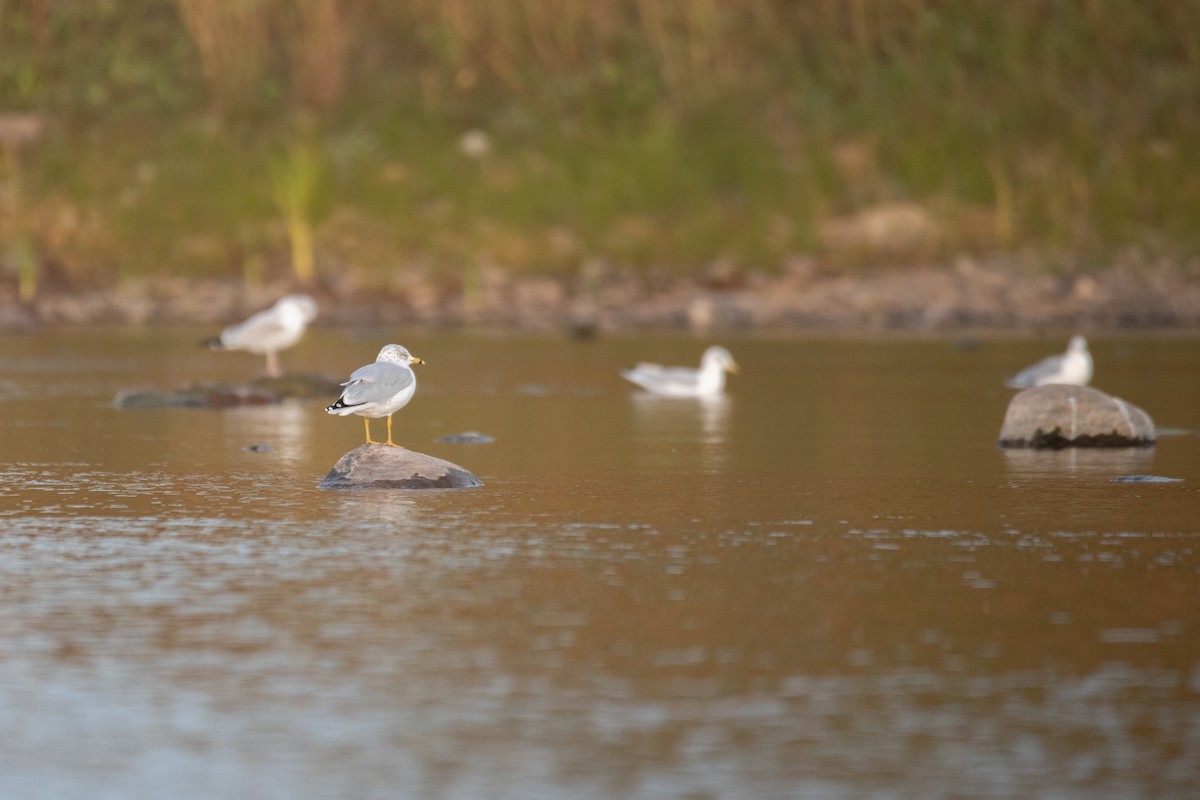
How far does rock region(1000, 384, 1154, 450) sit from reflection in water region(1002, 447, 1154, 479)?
77 mm

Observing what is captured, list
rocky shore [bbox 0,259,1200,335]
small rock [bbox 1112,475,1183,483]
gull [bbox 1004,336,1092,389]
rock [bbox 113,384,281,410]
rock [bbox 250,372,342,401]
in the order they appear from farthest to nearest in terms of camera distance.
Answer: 1. rocky shore [bbox 0,259,1200,335]
2. rock [bbox 250,372,342,401]
3. rock [bbox 113,384,281,410]
4. gull [bbox 1004,336,1092,389]
5. small rock [bbox 1112,475,1183,483]

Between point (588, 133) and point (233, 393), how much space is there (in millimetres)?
24081

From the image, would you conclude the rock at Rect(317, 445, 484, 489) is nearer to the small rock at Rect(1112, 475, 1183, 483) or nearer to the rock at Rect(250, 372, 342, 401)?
the small rock at Rect(1112, 475, 1183, 483)

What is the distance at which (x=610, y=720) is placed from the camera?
8164mm

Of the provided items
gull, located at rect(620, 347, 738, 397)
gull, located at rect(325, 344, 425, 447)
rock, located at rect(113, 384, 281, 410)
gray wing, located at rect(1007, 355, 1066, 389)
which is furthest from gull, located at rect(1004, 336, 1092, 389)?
gull, located at rect(325, 344, 425, 447)

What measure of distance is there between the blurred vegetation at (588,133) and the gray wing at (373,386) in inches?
1070

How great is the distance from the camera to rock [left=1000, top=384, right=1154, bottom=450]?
18.6m

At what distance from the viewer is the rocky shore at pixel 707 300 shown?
1551 inches

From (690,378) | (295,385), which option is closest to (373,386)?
(295,385)

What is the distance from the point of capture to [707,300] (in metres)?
40.6

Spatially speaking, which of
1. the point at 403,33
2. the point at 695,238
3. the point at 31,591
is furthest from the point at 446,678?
the point at 403,33

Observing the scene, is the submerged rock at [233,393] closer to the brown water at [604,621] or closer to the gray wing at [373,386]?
the brown water at [604,621]

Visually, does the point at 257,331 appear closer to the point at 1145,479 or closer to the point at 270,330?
the point at 270,330

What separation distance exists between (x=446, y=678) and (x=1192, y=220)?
36.1m
